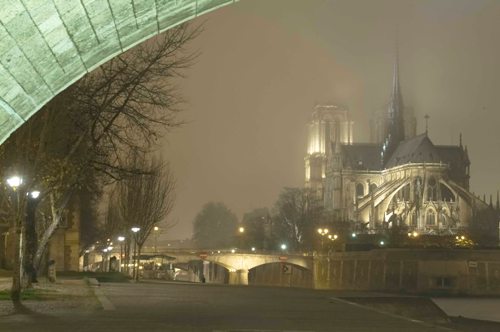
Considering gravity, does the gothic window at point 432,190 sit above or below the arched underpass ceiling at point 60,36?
above

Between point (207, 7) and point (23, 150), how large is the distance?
20.5 meters

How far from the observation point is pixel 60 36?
6.26 m

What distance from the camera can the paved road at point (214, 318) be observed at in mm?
18219

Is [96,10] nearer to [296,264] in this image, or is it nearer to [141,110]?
[141,110]

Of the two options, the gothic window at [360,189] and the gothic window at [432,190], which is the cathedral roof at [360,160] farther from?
the gothic window at [432,190]

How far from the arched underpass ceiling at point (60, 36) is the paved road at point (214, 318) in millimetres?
11205

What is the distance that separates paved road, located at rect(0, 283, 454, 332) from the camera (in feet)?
59.8

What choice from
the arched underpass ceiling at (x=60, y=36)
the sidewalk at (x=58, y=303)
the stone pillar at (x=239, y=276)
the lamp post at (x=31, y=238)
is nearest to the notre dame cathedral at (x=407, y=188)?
the stone pillar at (x=239, y=276)

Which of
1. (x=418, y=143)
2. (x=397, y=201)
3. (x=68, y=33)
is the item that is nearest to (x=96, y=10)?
(x=68, y=33)

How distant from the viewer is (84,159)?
28.6 metres

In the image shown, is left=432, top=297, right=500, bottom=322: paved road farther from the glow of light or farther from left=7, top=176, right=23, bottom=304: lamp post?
the glow of light

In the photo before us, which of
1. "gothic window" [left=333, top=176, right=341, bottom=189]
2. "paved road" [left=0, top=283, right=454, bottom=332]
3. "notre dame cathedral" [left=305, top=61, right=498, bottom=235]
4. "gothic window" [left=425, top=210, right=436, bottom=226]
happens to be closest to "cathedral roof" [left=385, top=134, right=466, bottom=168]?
"notre dame cathedral" [left=305, top=61, right=498, bottom=235]

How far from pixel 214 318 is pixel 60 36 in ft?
52.0

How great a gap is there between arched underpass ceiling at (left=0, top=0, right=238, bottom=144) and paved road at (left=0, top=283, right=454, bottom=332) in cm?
1120
